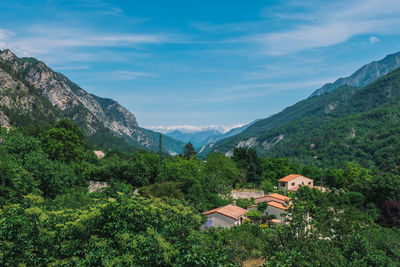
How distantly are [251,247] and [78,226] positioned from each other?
12.4 meters

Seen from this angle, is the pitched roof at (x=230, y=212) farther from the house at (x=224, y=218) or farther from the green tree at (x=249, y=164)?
the green tree at (x=249, y=164)

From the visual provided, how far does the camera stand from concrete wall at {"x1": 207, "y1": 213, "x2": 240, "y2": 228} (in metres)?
29.9

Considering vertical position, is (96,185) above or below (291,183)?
above

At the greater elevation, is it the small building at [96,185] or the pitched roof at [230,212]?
the small building at [96,185]

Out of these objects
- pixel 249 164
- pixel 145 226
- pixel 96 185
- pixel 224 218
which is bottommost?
pixel 224 218

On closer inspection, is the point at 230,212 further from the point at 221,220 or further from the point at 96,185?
the point at 96,185

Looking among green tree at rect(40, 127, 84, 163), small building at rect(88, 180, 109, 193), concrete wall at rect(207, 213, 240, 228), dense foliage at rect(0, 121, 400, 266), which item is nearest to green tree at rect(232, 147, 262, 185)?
dense foliage at rect(0, 121, 400, 266)

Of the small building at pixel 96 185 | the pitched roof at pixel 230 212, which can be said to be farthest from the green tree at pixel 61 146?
the pitched roof at pixel 230 212

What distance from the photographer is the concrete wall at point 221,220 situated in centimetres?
2994

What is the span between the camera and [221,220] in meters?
30.6

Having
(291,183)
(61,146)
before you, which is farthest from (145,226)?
(291,183)

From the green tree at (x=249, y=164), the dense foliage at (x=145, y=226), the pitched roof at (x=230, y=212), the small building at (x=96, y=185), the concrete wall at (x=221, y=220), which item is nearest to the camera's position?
the dense foliage at (x=145, y=226)

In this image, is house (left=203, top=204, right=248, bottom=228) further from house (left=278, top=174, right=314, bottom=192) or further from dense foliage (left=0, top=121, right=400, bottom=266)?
house (left=278, top=174, right=314, bottom=192)

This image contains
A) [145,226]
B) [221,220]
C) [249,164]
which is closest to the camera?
[145,226]
